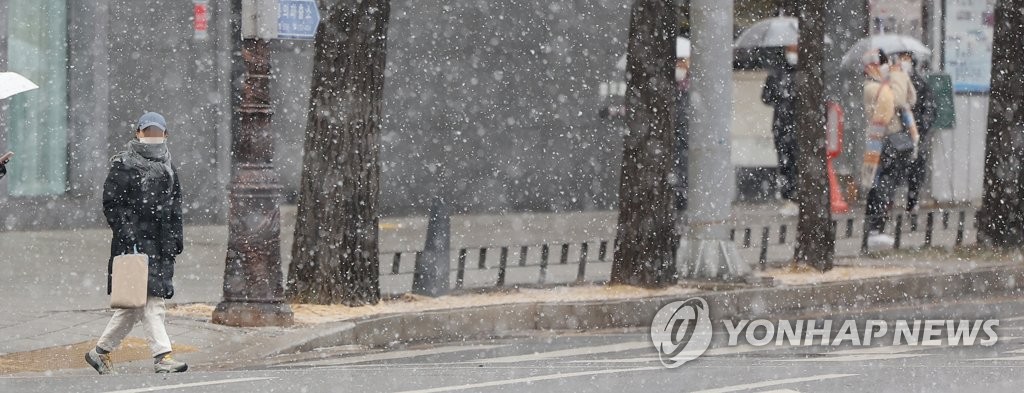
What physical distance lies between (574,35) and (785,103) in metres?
2.78

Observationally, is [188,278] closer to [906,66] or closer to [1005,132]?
[1005,132]

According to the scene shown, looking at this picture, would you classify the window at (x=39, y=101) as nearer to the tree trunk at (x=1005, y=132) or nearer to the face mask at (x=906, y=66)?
the face mask at (x=906, y=66)

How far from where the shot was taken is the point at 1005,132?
1803cm

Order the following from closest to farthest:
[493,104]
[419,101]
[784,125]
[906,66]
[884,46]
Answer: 1. [906,66]
2. [419,101]
3. [493,104]
4. [784,125]
5. [884,46]

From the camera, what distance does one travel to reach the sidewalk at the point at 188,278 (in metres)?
11.5

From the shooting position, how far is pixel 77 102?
759 inches

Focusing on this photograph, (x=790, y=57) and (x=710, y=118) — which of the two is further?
(x=790, y=57)

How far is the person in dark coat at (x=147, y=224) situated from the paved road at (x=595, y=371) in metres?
0.46

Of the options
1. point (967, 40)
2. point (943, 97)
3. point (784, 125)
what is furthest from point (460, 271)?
point (967, 40)

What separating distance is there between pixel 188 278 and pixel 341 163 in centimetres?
257

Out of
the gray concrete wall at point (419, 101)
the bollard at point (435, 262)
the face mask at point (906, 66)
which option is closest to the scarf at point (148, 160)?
the bollard at point (435, 262)

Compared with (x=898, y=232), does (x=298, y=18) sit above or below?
above

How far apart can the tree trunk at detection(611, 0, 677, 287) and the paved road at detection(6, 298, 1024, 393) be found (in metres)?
2.53

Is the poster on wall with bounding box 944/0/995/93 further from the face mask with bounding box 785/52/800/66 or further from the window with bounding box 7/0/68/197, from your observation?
the window with bounding box 7/0/68/197
